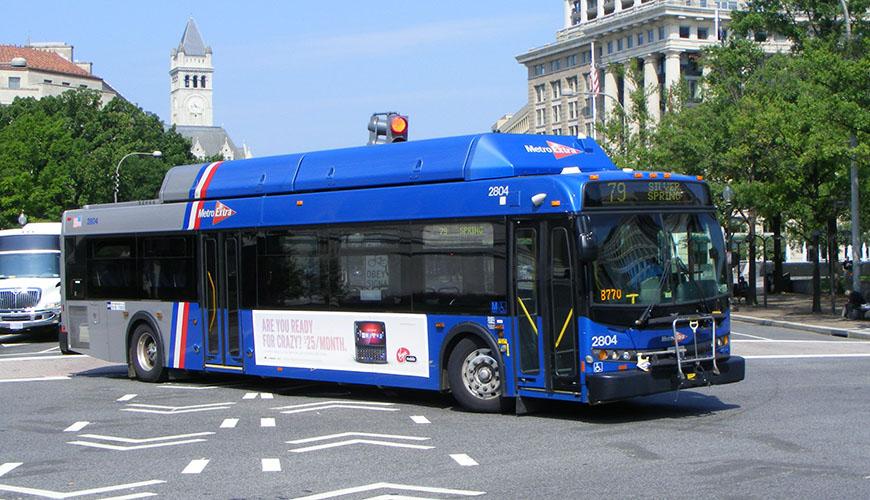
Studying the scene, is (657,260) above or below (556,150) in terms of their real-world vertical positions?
below

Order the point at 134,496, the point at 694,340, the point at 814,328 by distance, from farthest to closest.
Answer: the point at 814,328 < the point at 694,340 < the point at 134,496

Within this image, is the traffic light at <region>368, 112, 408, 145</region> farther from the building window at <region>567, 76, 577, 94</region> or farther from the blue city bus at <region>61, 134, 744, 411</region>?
the building window at <region>567, 76, 577, 94</region>

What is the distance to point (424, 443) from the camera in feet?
39.6

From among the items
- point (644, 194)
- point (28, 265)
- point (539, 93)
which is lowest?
point (28, 265)

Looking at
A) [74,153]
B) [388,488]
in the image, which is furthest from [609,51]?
[388,488]

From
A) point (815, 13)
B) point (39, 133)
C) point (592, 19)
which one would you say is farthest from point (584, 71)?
point (815, 13)

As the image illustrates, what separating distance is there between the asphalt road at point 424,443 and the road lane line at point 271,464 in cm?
3

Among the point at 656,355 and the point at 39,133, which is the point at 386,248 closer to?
the point at 656,355

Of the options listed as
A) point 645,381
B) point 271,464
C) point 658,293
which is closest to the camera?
point 271,464

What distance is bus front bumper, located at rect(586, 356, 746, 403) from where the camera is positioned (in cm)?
1278

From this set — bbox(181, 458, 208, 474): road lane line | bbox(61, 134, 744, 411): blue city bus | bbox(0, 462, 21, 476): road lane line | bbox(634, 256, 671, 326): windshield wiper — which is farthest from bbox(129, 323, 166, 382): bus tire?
bbox(634, 256, 671, 326): windshield wiper

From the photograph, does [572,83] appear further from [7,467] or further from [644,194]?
[7,467]

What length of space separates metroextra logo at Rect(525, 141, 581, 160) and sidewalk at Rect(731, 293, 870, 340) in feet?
52.6

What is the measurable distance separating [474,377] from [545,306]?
1531mm
